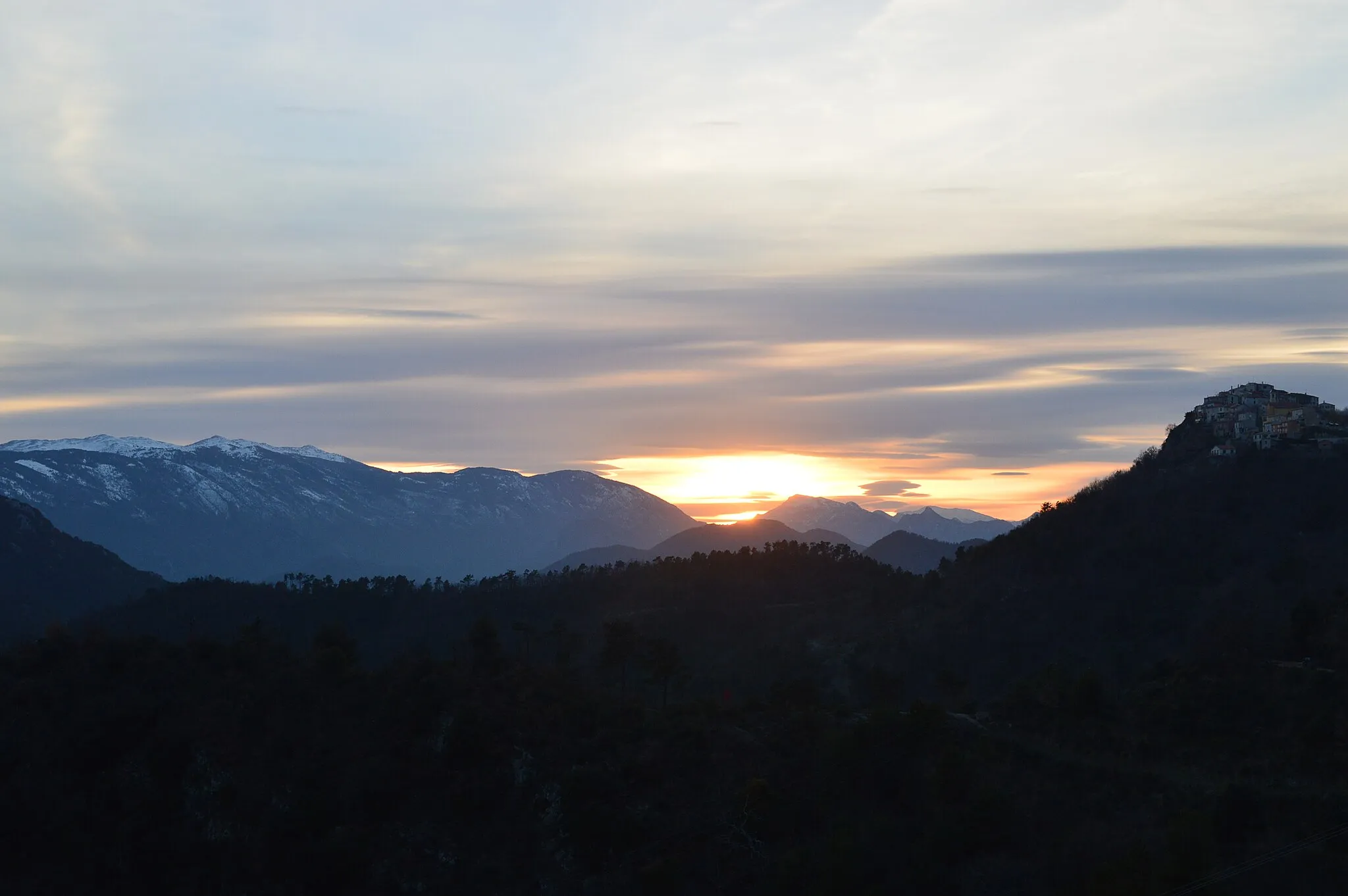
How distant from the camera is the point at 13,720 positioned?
65062 millimetres

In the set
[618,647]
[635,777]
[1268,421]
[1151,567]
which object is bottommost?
[635,777]

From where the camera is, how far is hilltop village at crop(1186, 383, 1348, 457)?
137 meters

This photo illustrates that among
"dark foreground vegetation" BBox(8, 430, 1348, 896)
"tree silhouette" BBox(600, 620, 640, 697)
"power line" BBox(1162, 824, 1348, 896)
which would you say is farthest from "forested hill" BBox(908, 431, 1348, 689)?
"power line" BBox(1162, 824, 1348, 896)

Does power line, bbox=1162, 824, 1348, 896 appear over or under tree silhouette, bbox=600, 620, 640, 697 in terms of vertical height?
under

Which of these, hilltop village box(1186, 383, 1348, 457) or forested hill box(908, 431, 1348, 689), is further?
hilltop village box(1186, 383, 1348, 457)

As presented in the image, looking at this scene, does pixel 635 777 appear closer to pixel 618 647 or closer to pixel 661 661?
pixel 661 661

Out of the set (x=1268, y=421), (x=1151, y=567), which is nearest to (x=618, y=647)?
(x=1151, y=567)

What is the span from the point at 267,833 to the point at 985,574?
303 feet

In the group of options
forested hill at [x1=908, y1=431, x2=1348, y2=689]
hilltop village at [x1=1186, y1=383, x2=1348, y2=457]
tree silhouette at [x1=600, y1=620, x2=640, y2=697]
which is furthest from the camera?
hilltop village at [x1=1186, y1=383, x2=1348, y2=457]

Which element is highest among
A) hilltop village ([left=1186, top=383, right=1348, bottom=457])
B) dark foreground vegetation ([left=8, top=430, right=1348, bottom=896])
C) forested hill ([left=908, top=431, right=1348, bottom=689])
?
hilltop village ([left=1186, top=383, right=1348, bottom=457])

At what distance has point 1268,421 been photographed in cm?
14325

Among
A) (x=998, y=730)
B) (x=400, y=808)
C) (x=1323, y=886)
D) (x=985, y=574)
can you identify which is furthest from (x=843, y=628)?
(x=1323, y=886)

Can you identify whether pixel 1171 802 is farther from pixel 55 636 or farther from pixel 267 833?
pixel 55 636

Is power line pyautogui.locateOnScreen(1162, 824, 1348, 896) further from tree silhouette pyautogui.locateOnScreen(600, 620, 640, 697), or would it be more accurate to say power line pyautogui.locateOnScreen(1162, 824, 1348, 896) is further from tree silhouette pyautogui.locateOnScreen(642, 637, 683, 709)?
tree silhouette pyautogui.locateOnScreen(600, 620, 640, 697)
